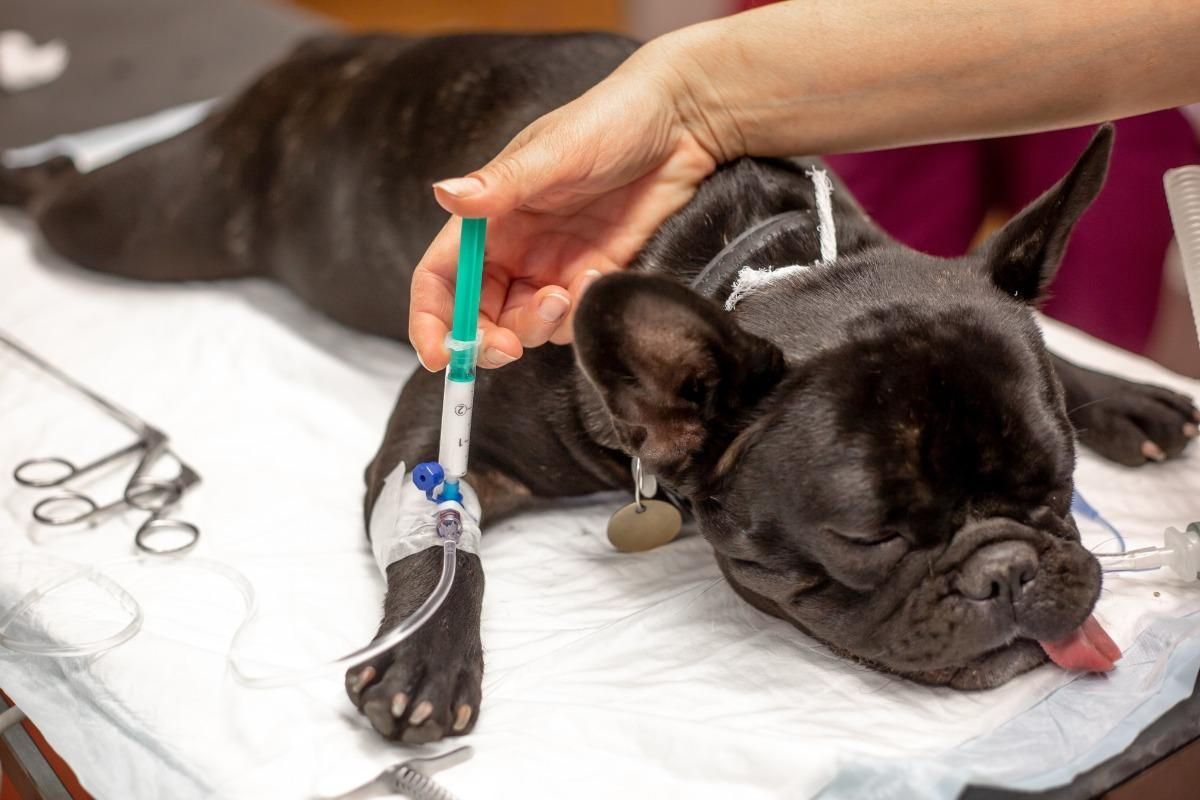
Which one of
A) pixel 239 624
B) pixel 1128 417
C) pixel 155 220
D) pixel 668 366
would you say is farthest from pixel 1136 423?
pixel 155 220

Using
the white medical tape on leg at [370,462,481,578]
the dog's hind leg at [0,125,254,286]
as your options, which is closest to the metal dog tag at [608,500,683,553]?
the white medical tape on leg at [370,462,481,578]

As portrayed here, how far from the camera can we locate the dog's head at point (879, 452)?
1.23 meters

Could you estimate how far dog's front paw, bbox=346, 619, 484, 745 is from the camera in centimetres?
125

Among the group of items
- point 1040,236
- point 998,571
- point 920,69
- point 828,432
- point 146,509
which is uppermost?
point 920,69

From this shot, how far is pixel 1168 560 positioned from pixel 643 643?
0.67 m

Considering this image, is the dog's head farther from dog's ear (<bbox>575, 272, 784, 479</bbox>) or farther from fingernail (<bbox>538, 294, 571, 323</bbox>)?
fingernail (<bbox>538, 294, 571, 323</bbox>)

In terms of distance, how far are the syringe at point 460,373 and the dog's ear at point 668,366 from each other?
17 cm

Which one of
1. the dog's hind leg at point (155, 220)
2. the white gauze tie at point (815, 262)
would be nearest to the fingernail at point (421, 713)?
the white gauze tie at point (815, 262)

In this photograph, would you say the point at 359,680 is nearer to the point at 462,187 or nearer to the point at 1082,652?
the point at 462,187

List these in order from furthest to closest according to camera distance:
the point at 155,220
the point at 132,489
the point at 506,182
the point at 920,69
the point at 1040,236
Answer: the point at 155,220 → the point at 132,489 → the point at 920,69 → the point at 1040,236 → the point at 506,182

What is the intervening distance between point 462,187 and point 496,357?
240 mm

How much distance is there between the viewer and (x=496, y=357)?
1.45 m

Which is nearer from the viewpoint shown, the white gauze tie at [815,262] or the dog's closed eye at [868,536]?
the dog's closed eye at [868,536]

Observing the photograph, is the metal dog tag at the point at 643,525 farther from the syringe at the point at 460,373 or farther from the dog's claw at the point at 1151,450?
the dog's claw at the point at 1151,450
